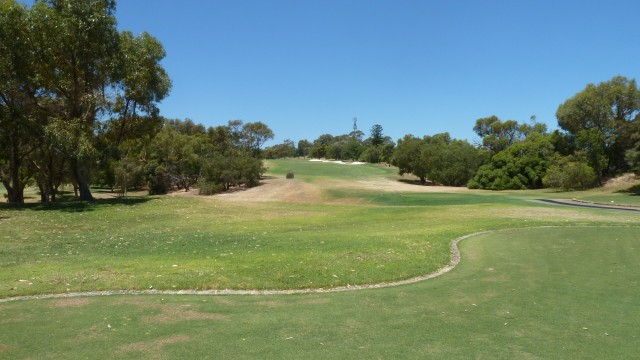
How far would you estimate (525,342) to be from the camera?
21.4 feet

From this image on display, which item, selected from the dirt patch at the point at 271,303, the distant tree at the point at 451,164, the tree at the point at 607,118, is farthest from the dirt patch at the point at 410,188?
the dirt patch at the point at 271,303

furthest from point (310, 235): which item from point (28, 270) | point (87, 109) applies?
point (87, 109)

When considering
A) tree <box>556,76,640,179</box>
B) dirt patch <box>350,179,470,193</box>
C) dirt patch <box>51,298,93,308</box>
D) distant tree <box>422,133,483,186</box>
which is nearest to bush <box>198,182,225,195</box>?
dirt patch <box>350,179,470,193</box>

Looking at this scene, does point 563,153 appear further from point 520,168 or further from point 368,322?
point 368,322

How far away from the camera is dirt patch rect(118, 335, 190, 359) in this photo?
6.02 meters

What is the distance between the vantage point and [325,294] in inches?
388

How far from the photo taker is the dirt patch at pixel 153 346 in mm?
6023

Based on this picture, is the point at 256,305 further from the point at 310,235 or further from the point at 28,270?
the point at 310,235

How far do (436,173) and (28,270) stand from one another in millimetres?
65581

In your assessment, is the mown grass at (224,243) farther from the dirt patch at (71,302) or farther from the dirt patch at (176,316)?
the dirt patch at (176,316)

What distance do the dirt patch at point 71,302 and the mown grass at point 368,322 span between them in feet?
0.10

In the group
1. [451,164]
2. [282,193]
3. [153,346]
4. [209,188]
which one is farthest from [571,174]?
[153,346]

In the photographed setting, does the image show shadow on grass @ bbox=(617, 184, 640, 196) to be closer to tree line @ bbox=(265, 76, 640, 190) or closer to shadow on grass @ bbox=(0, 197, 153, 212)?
tree line @ bbox=(265, 76, 640, 190)

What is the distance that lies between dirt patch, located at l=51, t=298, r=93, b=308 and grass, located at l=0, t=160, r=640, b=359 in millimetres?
39
